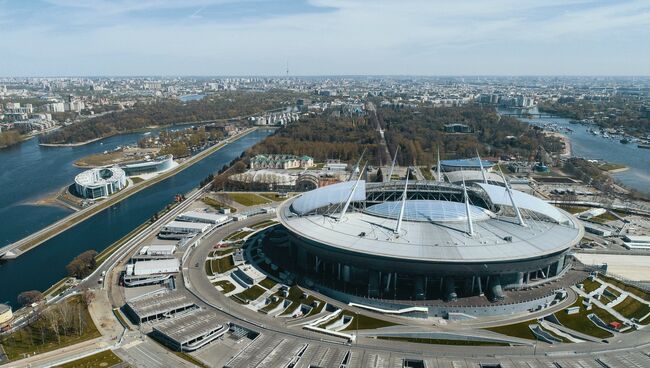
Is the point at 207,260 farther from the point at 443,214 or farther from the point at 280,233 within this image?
the point at 443,214

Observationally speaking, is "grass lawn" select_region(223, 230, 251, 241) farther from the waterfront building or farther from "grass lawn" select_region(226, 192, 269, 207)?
the waterfront building

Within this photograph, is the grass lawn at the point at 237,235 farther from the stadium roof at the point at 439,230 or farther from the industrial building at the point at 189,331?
the industrial building at the point at 189,331

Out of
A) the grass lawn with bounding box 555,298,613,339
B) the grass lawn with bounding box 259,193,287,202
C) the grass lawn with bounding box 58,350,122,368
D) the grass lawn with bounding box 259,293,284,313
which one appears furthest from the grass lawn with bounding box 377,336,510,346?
the grass lawn with bounding box 259,193,287,202

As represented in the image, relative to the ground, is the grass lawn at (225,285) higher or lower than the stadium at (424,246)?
lower

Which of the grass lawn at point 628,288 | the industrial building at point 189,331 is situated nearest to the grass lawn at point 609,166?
the grass lawn at point 628,288

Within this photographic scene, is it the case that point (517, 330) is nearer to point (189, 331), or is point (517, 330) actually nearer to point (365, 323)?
point (365, 323)

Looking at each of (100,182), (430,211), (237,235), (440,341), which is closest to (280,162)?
(100,182)

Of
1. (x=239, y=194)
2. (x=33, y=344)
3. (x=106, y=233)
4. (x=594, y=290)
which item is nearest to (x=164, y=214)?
(x=106, y=233)
